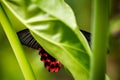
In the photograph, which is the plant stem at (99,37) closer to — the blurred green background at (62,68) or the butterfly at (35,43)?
the butterfly at (35,43)

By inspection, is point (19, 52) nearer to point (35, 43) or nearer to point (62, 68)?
point (35, 43)

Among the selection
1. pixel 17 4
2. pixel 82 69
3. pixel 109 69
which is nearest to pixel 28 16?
pixel 17 4

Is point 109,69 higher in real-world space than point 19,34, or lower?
lower

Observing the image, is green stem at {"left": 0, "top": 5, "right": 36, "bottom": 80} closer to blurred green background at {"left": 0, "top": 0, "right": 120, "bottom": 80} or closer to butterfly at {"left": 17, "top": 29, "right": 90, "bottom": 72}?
butterfly at {"left": 17, "top": 29, "right": 90, "bottom": 72}

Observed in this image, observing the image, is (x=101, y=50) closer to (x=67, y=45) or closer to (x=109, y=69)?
(x=67, y=45)

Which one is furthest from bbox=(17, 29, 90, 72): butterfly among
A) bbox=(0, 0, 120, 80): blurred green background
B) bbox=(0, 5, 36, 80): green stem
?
bbox=(0, 0, 120, 80): blurred green background
